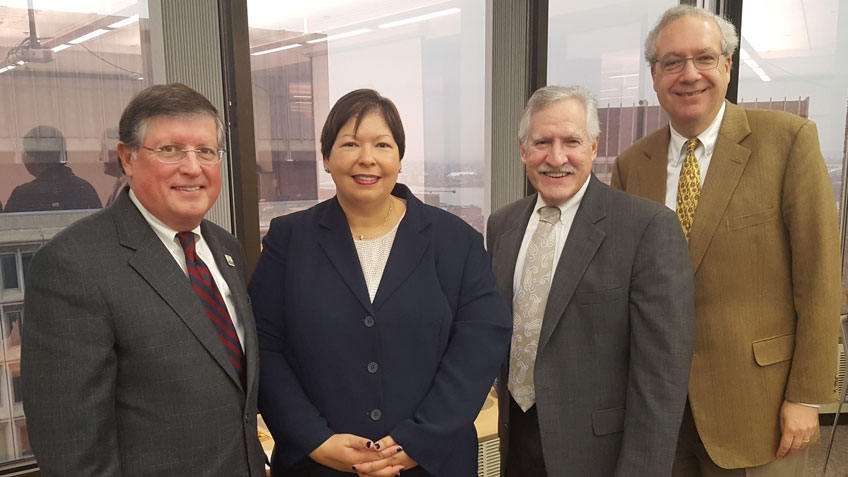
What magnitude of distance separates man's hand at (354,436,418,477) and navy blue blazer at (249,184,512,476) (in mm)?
22

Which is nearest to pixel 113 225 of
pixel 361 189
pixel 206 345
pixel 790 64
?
pixel 206 345

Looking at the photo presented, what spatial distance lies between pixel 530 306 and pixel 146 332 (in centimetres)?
97

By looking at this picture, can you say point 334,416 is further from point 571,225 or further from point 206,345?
point 571,225

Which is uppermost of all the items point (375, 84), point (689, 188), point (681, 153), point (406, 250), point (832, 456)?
point (375, 84)

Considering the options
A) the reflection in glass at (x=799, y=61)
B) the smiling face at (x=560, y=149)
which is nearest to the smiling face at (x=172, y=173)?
the smiling face at (x=560, y=149)

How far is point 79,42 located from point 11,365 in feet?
4.17

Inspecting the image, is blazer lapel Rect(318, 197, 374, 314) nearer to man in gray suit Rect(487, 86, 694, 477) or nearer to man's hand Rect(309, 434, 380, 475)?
man's hand Rect(309, 434, 380, 475)

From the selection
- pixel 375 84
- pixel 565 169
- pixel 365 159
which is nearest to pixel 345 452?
pixel 365 159

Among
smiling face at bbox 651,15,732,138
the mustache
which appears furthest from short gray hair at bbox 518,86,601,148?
smiling face at bbox 651,15,732,138

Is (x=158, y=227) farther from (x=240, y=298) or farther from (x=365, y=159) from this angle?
(x=365, y=159)

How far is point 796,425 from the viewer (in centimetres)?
175

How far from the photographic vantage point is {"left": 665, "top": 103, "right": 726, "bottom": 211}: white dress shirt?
1.88m

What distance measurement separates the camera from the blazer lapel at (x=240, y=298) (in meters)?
1.43

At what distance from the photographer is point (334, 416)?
1507mm
